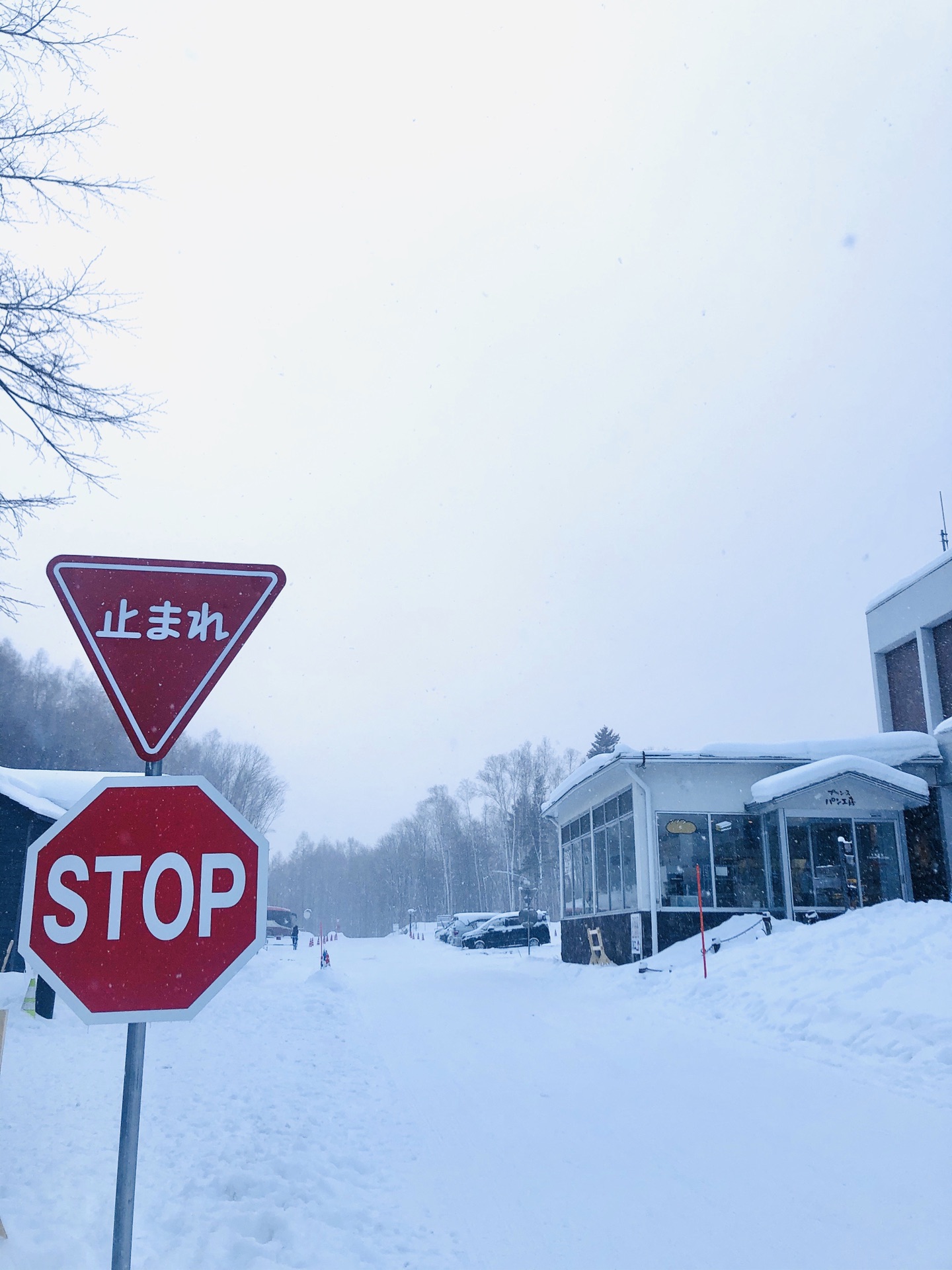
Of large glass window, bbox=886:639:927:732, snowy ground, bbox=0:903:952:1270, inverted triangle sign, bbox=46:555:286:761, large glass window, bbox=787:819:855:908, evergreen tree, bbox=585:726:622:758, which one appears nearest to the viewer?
inverted triangle sign, bbox=46:555:286:761

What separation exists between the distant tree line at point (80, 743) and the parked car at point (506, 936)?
2659 cm

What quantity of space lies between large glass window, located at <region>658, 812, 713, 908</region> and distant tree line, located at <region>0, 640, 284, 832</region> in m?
44.8

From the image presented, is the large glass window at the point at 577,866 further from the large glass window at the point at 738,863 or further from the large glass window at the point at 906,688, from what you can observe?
the large glass window at the point at 906,688

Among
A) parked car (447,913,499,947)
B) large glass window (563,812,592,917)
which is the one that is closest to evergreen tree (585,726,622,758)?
parked car (447,913,499,947)

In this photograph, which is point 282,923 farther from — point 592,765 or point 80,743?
point 592,765

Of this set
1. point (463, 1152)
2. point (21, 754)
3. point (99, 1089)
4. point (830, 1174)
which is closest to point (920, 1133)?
point (830, 1174)

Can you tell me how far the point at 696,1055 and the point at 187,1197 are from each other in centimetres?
652

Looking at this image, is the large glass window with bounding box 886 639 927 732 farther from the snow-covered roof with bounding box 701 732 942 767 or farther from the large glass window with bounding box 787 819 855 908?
the large glass window with bounding box 787 819 855 908

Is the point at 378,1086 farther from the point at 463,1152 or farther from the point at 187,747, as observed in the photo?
the point at 187,747

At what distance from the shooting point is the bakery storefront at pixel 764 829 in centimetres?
2073

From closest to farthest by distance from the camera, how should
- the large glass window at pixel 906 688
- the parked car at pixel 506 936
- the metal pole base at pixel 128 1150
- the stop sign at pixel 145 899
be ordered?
1. the metal pole base at pixel 128 1150
2. the stop sign at pixel 145 899
3. the large glass window at pixel 906 688
4. the parked car at pixel 506 936

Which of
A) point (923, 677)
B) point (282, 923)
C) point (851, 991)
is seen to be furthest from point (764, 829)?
point (282, 923)

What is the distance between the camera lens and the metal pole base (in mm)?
2832

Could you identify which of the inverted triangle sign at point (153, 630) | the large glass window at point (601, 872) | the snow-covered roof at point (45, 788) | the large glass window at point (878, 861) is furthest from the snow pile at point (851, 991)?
the snow-covered roof at point (45, 788)
